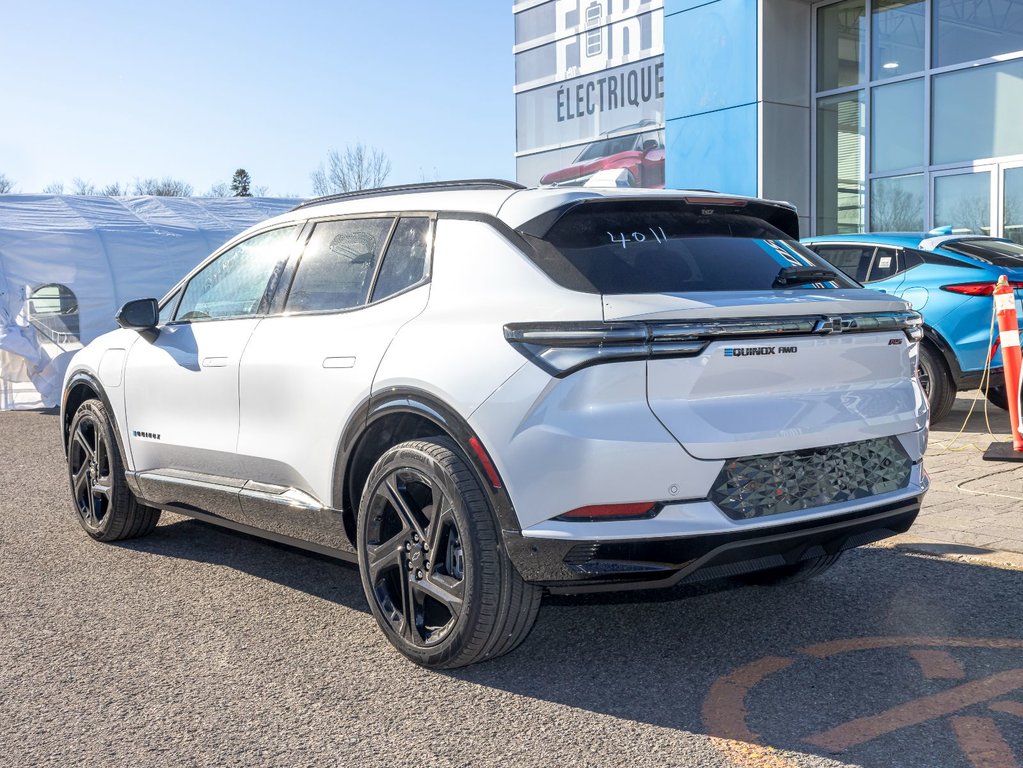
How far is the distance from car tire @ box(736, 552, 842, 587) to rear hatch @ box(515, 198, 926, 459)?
0.94 m

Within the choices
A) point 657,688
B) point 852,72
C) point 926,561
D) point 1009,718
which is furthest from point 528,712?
point 852,72

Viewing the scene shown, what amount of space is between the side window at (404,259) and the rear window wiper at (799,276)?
1300 millimetres

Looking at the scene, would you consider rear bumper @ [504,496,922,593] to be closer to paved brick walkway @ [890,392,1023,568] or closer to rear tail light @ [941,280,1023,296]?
paved brick walkway @ [890,392,1023,568]

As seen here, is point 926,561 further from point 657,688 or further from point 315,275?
point 315,275

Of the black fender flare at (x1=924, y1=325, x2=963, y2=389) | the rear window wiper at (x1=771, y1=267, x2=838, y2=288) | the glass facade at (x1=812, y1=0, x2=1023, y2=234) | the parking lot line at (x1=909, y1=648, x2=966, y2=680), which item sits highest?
the glass facade at (x1=812, y1=0, x2=1023, y2=234)

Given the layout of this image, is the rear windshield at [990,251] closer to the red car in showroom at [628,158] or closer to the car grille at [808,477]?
the car grille at [808,477]

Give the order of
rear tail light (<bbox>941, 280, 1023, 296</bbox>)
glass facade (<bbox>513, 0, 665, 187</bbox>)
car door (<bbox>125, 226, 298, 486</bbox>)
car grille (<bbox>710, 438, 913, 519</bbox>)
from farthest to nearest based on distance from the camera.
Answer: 1. glass facade (<bbox>513, 0, 665, 187</bbox>)
2. rear tail light (<bbox>941, 280, 1023, 296</bbox>)
3. car door (<bbox>125, 226, 298, 486</bbox>)
4. car grille (<bbox>710, 438, 913, 519</bbox>)

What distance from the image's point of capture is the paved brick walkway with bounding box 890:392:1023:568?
5500mm

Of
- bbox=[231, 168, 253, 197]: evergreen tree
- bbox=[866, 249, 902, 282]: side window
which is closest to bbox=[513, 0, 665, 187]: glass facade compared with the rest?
bbox=[866, 249, 902, 282]: side window

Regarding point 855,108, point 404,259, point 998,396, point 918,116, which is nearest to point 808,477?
point 404,259

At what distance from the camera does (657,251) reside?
386 centimetres

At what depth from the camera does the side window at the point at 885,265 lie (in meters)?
9.74

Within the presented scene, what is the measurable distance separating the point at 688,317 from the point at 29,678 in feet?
8.68

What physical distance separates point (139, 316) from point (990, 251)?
699cm
